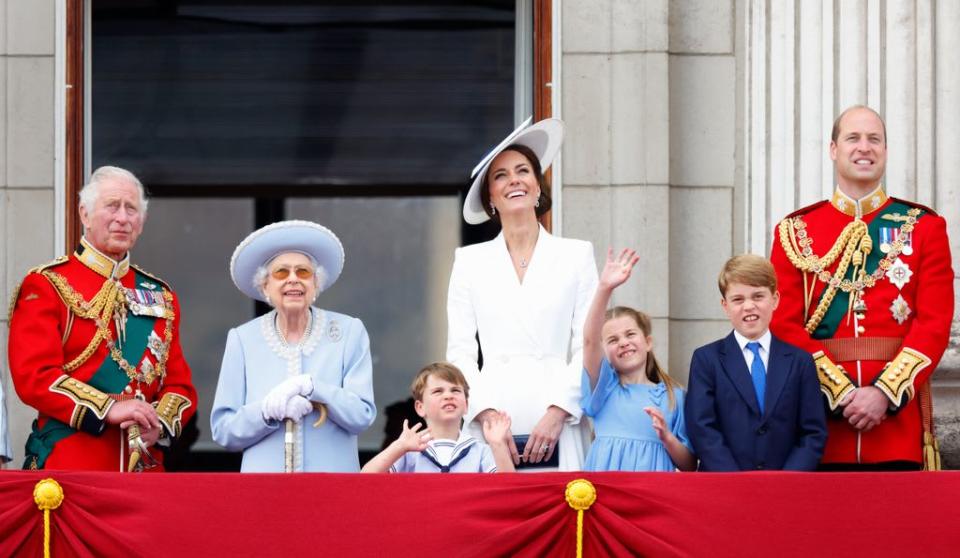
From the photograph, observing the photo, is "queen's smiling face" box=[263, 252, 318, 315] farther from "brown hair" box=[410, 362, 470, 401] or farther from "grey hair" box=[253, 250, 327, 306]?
"brown hair" box=[410, 362, 470, 401]

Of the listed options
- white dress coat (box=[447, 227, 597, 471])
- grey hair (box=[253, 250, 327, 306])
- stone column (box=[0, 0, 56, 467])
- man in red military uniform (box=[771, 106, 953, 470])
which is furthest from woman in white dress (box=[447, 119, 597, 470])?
stone column (box=[0, 0, 56, 467])

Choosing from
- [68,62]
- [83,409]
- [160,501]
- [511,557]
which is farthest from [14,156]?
[511,557]

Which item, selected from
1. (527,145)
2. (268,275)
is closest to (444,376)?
(268,275)

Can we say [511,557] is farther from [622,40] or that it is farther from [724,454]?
[622,40]

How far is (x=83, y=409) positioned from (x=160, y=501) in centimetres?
85

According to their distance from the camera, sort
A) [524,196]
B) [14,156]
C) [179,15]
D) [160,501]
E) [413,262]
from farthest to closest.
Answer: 1. [413,262]
2. [179,15]
3. [14,156]
4. [524,196]
5. [160,501]

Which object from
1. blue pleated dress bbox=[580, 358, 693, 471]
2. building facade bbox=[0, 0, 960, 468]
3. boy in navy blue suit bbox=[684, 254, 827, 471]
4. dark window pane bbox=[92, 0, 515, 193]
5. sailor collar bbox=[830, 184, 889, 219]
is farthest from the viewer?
A: dark window pane bbox=[92, 0, 515, 193]

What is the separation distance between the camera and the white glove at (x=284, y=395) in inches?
251

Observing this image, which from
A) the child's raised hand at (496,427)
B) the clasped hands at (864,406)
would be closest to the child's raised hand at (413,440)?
the child's raised hand at (496,427)

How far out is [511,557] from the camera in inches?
228

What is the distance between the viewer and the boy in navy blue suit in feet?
20.8

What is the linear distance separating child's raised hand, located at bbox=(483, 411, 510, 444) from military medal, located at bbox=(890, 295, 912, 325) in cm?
144

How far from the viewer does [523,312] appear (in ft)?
22.3

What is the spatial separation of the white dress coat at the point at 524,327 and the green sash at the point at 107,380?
1108 mm
